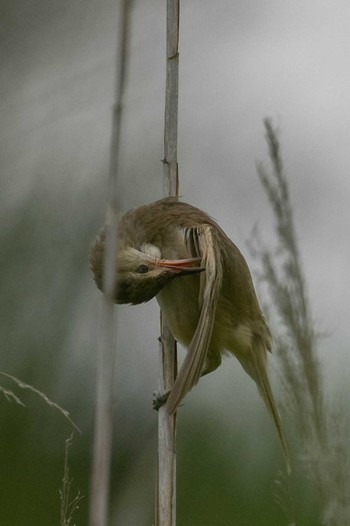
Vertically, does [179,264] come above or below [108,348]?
above

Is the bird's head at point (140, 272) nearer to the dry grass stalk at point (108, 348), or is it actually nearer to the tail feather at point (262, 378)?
the tail feather at point (262, 378)

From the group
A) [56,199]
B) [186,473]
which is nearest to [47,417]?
[186,473]

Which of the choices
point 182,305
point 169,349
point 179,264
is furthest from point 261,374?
point 169,349

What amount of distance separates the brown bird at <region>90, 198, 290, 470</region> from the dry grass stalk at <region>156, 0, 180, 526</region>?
13 cm

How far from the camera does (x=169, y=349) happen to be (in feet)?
9.60

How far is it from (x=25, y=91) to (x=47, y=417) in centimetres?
144

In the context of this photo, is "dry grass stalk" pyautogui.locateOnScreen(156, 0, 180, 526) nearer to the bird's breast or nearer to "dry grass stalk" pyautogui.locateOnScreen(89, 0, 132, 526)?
the bird's breast

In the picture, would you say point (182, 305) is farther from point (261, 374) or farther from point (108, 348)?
point (108, 348)

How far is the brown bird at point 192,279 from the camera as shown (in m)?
3.12

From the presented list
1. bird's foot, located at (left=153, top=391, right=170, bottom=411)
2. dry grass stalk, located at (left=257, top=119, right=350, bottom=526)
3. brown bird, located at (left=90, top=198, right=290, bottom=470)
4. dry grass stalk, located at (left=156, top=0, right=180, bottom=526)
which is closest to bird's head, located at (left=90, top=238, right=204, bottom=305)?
brown bird, located at (left=90, top=198, right=290, bottom=470)

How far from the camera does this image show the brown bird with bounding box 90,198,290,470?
3123 millimetres

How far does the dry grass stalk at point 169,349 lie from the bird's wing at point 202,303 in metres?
0.10

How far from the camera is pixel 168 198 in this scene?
3.13 metres

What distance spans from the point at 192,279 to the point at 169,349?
43 cm
